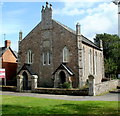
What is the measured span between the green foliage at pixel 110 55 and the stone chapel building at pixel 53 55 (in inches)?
948

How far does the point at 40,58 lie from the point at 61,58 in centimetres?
440

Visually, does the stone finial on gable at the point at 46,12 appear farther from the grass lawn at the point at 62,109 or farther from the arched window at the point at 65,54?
the grass lawn at the point at 62,109

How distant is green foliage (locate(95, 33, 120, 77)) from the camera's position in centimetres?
5994

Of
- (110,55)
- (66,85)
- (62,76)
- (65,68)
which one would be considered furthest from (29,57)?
(110,55)

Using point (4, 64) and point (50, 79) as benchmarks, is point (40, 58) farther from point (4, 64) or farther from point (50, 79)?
point (4, 64)

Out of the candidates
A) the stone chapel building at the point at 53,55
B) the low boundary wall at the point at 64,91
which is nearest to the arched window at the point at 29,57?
the stone chapel building at the point at 53,55

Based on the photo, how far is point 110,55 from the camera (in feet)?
219

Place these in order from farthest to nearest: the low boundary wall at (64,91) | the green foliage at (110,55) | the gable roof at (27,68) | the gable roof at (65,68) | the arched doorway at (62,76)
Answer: the green foliage at (110,55) < the gable roof at (27,68) < the arched doorway at (62,76) < the gable roof at (65,68) < the low boundary wall at (64,91)

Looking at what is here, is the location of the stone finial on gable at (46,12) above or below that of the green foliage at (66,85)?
above

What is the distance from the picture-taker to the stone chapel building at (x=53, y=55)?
3084 cm

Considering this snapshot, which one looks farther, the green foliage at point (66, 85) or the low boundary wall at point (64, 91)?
the green foliage at point (66, 85)

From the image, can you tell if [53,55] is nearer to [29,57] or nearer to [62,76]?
[62,76]

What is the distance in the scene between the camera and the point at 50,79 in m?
33.1

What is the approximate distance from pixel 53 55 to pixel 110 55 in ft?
127
